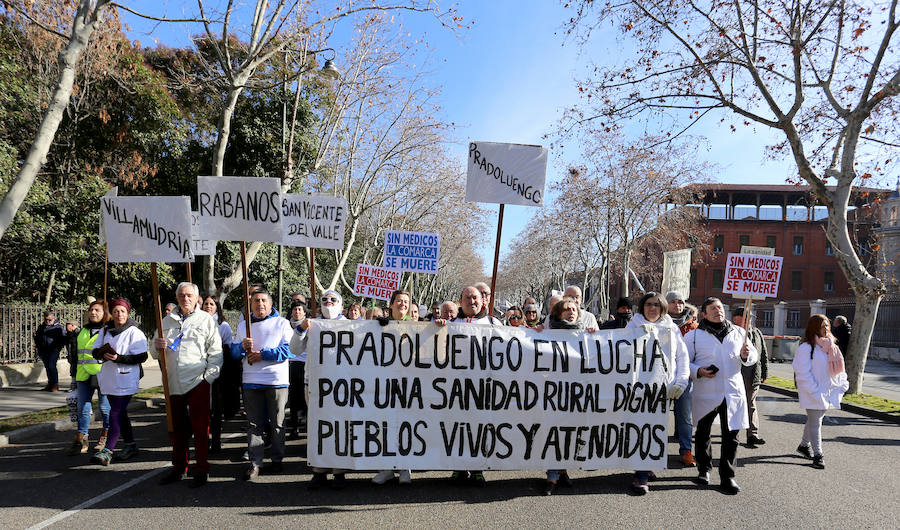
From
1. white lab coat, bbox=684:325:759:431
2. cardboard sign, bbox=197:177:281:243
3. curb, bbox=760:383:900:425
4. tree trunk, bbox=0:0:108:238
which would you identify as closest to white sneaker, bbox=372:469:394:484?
cardboard sign, bbox=197:177:281:243

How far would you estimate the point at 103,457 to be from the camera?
6.12 metres

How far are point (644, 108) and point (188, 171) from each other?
52.2ft

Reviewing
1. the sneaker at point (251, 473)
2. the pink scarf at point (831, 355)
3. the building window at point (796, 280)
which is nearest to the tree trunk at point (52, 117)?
the sneaker at point (251, 473)

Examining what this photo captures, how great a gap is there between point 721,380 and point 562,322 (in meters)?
1.69

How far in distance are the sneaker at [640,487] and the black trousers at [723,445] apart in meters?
0.72

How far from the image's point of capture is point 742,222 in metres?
56.6

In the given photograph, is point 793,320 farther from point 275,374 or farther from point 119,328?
point 119,328

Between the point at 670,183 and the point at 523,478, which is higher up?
the point at 670,183

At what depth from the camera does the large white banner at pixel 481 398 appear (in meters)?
5.26

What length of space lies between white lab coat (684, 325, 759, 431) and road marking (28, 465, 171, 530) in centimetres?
564

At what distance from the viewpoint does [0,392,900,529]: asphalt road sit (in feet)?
15.1

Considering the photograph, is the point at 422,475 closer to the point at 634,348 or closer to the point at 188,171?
the point at 634,348

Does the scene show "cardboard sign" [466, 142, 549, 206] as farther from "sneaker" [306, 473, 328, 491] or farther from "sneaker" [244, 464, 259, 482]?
"sneaker" [244, 464, 259, 482]

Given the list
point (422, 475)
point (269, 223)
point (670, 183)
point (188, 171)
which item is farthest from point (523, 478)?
point (670, 183)
